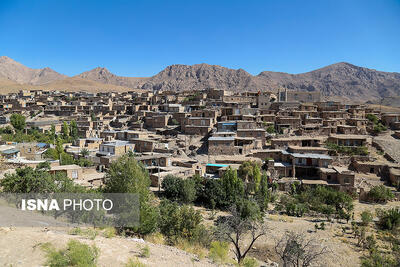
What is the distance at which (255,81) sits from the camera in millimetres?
114250

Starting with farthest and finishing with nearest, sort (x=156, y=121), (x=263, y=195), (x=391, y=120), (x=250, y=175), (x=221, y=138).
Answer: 1. (x=391, y=120)
2. (x=156, y=121)
3. (x=221, y=138)
4. (x=250, y=175)
5. (x=263, y=195)

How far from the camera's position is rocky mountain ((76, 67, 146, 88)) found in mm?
154000

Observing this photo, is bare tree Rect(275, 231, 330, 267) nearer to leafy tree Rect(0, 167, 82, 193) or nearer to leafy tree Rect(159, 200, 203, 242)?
leafy tree Rect(159, 200, 203, 242)

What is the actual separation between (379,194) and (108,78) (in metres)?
164

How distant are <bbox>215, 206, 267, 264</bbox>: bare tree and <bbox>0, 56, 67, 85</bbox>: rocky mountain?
173475 mm

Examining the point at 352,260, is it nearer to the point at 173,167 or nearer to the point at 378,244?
the point at 378,244

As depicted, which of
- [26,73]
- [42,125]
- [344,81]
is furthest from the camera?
[26,73]

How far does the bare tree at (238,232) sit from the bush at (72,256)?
17.8ft

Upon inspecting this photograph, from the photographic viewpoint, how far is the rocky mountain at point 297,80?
11174 cm

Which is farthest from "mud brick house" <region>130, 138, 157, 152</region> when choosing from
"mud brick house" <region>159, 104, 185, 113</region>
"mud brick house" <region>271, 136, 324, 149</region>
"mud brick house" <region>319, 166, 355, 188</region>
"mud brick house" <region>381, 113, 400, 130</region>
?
"mud brick house" <region>381, 113, 400, 130</region>

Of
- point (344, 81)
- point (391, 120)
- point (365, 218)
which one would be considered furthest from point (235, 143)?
point (344, 81)

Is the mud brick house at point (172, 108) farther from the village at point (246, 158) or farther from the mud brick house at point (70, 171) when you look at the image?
the mud brick house at point (70, 171)

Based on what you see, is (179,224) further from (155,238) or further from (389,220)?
(389,220)

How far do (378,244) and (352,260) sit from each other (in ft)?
8.68
